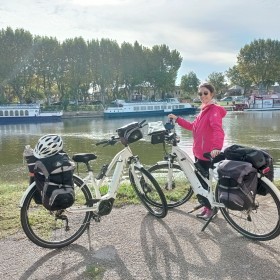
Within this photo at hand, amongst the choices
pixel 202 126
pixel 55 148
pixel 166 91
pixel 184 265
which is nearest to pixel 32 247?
pixel 55 148

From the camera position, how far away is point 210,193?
3932 mm

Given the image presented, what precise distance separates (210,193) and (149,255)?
1.09 m

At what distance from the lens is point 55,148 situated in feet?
11.0

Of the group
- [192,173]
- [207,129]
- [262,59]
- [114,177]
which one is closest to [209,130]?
[207,129]

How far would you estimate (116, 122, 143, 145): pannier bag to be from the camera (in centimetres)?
393

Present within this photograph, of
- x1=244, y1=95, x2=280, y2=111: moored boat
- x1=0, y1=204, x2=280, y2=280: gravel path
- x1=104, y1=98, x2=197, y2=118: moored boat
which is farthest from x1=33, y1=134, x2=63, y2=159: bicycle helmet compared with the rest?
x1=244, y1=95, x2=280, y2=111: moored boat

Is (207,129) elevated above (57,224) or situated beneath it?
elevated above

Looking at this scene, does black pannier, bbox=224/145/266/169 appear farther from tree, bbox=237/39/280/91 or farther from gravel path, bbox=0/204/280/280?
tree, bbox=237/39/280/91

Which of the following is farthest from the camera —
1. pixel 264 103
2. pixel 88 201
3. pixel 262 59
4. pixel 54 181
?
pixel 262 59

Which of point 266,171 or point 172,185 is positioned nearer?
point 266,171

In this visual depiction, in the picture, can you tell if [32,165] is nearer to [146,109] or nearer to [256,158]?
[256,158]

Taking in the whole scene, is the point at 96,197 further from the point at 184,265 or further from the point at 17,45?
the point at 17,45

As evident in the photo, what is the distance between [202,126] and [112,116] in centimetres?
5043

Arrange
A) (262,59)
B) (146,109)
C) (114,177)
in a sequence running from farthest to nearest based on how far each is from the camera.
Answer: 1. (262,59)
2. (146,109)
3. (114,177)
